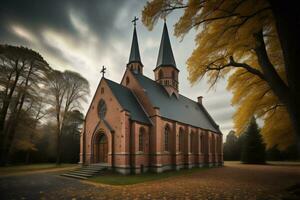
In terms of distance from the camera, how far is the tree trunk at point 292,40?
584 centimetres

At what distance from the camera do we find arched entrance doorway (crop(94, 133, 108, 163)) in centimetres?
2152

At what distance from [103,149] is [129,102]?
5815 mm

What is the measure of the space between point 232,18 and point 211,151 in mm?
30431

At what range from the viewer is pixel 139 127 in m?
20.9

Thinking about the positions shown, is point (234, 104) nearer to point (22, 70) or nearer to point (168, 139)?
point (168, 139)

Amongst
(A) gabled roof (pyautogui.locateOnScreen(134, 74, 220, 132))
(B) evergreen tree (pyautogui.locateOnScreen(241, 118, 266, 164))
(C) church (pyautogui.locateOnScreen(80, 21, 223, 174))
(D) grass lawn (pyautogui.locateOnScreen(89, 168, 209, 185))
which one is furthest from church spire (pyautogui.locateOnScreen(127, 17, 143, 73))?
(B) evergreen tree (pyautogui.locateOnScreen(241, 118, 266, 164))

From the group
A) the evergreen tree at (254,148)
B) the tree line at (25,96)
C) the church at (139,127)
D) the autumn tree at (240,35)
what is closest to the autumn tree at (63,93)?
the tree line at (25,96)

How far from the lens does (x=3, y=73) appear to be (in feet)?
66.6

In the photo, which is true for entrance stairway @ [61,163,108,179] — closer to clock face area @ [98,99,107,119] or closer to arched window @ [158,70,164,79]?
clock face area @ [98,99,107,119]

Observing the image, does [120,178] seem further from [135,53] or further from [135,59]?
[135,53]

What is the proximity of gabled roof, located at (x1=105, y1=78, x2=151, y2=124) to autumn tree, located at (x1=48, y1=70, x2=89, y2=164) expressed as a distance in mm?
8953

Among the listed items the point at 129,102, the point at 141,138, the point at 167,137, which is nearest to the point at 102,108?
the point at 129,102

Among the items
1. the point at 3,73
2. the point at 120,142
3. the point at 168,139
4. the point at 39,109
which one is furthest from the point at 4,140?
the point at 168,139

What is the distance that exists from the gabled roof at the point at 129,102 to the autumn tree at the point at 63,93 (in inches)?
352
